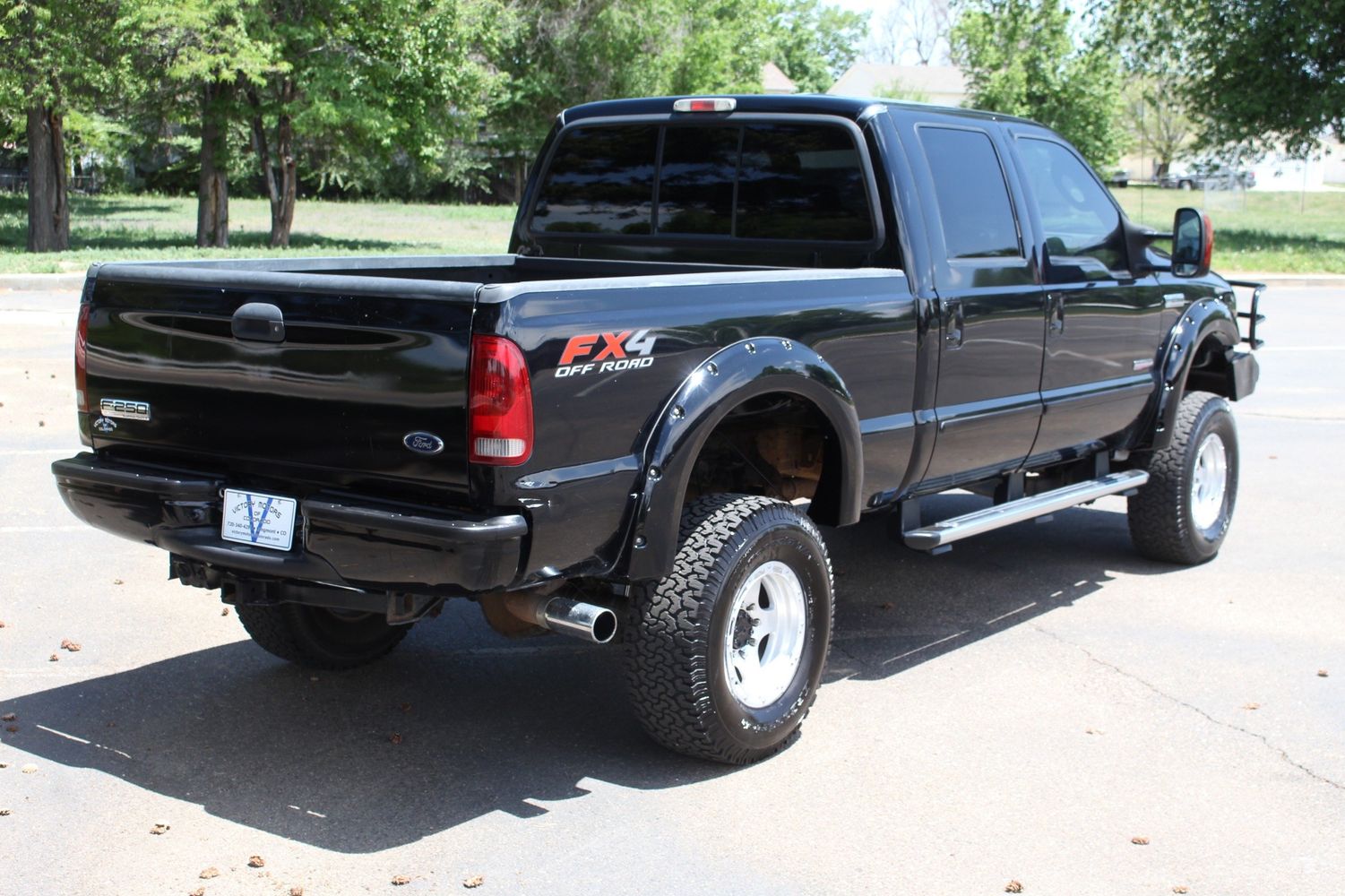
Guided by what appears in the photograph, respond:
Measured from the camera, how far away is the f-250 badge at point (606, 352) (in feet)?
12.9

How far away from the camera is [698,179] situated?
19.2ft

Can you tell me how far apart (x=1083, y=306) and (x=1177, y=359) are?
0.95 m

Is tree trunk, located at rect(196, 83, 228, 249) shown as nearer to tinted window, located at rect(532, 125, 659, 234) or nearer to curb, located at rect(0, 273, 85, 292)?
curb, located at rect(0, 273, 85, 292)

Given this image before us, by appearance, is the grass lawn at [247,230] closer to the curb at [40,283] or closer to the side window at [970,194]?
the curb at [40,283]

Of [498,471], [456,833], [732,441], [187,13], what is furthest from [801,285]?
[187,13]

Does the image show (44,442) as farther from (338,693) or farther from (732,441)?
(732,441)

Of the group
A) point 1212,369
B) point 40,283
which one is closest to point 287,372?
point 1212,369

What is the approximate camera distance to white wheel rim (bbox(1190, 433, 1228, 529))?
7371 mm

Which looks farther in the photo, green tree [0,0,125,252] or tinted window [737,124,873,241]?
green tree [0,0,125,252]

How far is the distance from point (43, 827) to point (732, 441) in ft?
8.04

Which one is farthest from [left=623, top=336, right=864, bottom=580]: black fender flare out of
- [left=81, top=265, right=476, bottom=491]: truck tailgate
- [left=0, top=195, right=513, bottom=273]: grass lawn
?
[left=0, top=195, right=513, bottom=273]: grass lawn

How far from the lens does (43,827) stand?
13.3ft

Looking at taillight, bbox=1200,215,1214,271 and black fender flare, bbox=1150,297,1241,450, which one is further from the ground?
taillight, bbox=1200,215,1214,271

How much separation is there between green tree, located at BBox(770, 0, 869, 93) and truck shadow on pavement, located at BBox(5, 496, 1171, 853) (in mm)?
84490
